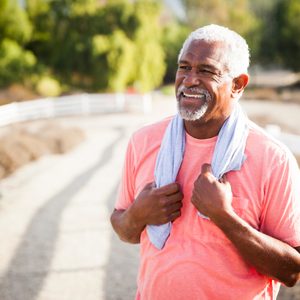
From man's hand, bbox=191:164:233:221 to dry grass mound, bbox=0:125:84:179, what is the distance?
8.29m

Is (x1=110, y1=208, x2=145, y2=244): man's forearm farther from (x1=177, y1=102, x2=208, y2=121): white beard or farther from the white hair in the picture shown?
the white hair

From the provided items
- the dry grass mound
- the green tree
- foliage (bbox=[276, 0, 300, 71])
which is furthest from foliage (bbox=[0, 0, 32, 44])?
foliage (bbox=[276, 0, 300, 71])

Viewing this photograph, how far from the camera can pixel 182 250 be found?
1.98m

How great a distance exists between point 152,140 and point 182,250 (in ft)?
1.73

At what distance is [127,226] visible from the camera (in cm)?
214

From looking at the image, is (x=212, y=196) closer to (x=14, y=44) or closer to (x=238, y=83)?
(x=238, y=83)

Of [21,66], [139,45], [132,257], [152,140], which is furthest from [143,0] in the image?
[152,140]

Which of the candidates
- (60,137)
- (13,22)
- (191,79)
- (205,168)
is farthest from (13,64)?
(205,168)

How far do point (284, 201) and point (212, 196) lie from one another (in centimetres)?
29

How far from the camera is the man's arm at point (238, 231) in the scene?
1820mm

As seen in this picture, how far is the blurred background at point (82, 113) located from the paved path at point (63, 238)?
2 cm

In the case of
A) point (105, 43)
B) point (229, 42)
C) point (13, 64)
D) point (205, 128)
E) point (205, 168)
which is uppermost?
point (229, 42)

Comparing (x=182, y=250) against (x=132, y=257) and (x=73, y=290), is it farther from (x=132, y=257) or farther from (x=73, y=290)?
(x=132, y=257)

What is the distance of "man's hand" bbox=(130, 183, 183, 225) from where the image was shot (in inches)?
76.7
